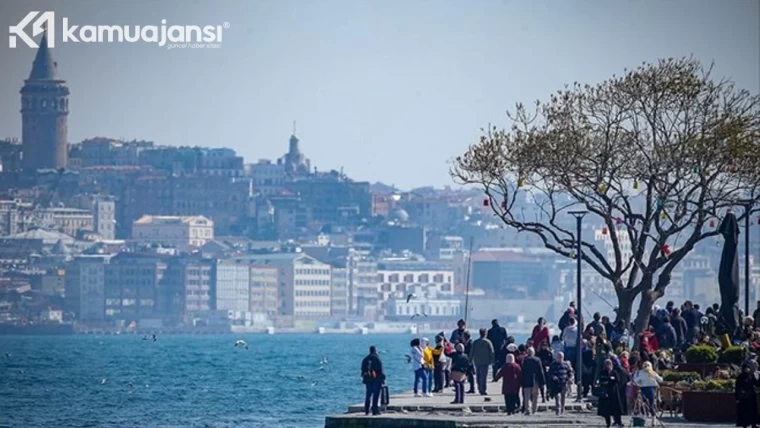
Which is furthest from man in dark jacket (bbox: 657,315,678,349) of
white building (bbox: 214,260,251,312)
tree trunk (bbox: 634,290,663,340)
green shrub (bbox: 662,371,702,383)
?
white building (bbox: 214,260,251,312)

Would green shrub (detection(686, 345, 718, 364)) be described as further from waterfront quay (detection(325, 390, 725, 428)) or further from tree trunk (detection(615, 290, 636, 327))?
tree trunk (detection(615, 290, 636, 327))

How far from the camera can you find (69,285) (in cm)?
18975

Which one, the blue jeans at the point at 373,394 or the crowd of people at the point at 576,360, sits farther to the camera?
the blue jeans at the point at 373,394

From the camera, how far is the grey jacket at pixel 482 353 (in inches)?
1272

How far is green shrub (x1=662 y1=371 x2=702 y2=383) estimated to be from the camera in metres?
28.6

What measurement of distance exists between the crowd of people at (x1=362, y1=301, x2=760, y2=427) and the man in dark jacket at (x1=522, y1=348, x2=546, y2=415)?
0.04ft

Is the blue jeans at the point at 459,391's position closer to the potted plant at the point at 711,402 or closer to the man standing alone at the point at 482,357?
the man standing alone at the point at 482,357

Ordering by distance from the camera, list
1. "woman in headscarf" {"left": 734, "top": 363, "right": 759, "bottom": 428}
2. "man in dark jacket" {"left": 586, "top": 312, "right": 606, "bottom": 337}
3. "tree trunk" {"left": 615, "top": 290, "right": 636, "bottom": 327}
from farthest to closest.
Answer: "tree trunk" {"left": 615, "top": 290, "right": 636, "bottom": 327}
"man in dark jacket" {"left": 586, "top": 312, "right": 606, "bottom": 337}
"woman in headscarf" {"left": 734, "top": 363, "right": 759, "bottom": 428}

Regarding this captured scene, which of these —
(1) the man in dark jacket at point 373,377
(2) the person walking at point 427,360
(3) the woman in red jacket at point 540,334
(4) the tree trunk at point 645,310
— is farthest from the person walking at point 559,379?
(4) the tree trunk at point 645,310

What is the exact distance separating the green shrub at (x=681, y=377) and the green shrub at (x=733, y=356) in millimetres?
472

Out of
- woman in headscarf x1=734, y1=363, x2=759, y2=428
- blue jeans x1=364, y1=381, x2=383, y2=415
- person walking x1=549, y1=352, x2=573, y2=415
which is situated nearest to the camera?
woman in headscarf x1=734, y1=363, x2=759, y2=428

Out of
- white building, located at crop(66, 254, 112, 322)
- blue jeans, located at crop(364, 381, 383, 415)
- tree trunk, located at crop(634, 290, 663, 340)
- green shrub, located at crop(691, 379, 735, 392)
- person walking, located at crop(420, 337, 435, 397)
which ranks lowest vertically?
blue jeans, located at crop(364, 381, 383, 415)

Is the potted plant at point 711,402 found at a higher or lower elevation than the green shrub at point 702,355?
lower

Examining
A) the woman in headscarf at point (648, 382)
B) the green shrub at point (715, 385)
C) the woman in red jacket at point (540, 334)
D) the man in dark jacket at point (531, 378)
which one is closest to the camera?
the woman in headscarf at point (648, 382)
